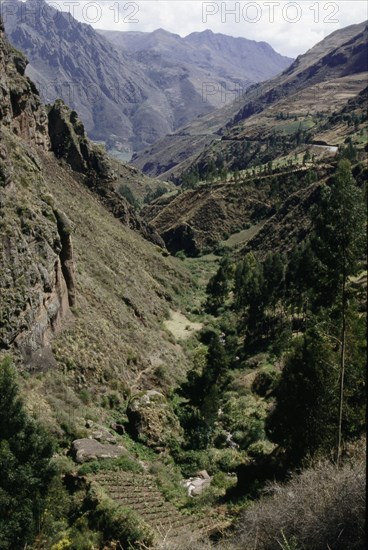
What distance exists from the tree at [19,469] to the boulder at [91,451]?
29.2ft

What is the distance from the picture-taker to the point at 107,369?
4162 cm

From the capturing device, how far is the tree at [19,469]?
1848cm

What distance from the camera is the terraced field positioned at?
73.7 feet

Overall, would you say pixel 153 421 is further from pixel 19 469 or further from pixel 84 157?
pixel 84 157

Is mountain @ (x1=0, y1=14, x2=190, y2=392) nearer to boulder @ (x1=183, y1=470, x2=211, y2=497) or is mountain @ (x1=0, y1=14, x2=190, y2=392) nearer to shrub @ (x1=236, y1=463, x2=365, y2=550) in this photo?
boulder @ (x1=183, y1=470, x2=211, y2=497)

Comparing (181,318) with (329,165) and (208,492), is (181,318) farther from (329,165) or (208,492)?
(329,165)

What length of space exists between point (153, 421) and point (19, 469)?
19281 mm

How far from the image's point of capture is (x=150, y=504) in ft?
84.2

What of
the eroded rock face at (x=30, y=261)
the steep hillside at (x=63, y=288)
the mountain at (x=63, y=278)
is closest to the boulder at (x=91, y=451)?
the mountain at (x=63, y=278)

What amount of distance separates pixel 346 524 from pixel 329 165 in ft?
442

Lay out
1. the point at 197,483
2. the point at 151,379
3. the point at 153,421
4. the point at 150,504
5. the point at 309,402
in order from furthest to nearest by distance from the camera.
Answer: the point at 151,379 → the point at 153,421 → the point at 197,483 → the point at 150,504 → the point at 309,402

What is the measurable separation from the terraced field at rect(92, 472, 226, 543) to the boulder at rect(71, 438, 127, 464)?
1.62 metres

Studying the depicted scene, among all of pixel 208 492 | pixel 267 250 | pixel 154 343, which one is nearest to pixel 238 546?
pixel 208 492

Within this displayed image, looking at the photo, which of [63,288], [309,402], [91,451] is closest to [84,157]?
[63,288]
